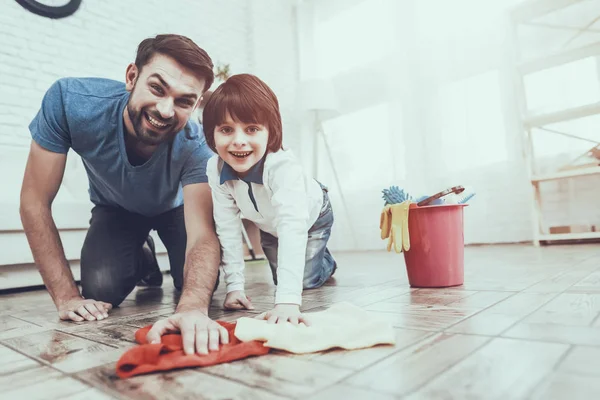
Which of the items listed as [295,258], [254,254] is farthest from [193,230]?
[254,254]

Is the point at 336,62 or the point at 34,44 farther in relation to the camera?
the point at 336,62

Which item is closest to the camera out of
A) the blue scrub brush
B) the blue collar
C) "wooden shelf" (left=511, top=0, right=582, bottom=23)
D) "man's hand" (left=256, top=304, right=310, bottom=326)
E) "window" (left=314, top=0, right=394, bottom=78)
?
"man's hand" (left=256, top=304, right=310, bottom=326)

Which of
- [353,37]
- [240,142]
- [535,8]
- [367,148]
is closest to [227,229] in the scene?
[240,142]

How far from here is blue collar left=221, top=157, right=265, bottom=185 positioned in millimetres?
1154

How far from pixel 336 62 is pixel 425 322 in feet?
11.6

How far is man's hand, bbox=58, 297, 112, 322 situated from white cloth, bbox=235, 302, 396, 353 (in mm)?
543

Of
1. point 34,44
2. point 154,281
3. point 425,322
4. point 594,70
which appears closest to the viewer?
point 425,322

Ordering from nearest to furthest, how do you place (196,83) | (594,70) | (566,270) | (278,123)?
(278,123) < (196,83) < (566,270) < (594,70)

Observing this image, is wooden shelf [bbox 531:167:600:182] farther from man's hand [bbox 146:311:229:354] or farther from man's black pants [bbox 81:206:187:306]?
man's hand [bbox 146:311:229:354]

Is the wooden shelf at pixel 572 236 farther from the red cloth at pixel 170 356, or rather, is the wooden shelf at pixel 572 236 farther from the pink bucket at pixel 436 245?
the red cloth at pixel 170 356

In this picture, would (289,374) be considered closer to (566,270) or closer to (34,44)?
(566,270)

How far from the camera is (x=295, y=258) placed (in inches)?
40.4

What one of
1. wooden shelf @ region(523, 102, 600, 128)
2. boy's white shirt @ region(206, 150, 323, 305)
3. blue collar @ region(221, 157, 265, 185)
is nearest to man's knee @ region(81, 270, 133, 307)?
boy's white shirt @ region(206, 150, 323, 305)

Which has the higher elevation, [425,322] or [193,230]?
[193,230]
